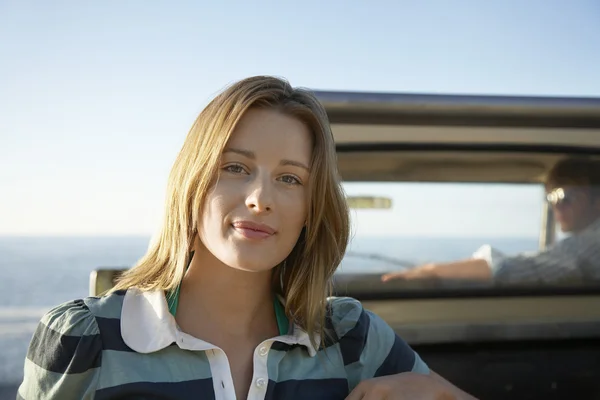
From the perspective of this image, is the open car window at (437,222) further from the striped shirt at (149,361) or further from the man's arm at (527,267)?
the striped shirt at (149,361)

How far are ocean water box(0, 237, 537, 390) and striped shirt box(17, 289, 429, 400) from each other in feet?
2.19

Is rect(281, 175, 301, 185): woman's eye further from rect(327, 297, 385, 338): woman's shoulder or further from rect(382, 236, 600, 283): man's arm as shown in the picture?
rect(382, 236, 600, 283): man's arm

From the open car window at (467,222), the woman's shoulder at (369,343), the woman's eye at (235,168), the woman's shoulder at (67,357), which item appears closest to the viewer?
the woman's shoulder at (67,357)

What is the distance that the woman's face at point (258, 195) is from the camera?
1.20 meters

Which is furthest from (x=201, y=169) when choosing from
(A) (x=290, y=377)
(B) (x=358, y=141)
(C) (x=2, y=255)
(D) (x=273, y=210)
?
(C) (x=2, y=255)

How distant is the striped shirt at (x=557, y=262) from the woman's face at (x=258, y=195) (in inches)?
37.4

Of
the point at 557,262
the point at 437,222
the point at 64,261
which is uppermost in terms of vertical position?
the point at 437,222

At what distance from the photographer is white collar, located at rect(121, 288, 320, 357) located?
1.17m

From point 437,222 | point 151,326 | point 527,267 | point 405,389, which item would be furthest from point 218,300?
point 527,267

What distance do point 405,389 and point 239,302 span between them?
0.37 metres

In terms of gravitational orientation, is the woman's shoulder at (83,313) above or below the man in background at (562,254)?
below

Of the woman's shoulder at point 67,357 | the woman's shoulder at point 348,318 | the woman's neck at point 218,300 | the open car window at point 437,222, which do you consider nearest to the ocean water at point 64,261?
the open car window at point 437,222

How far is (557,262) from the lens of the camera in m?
2.04

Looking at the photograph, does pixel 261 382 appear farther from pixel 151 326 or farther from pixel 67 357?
pixel 67 357
